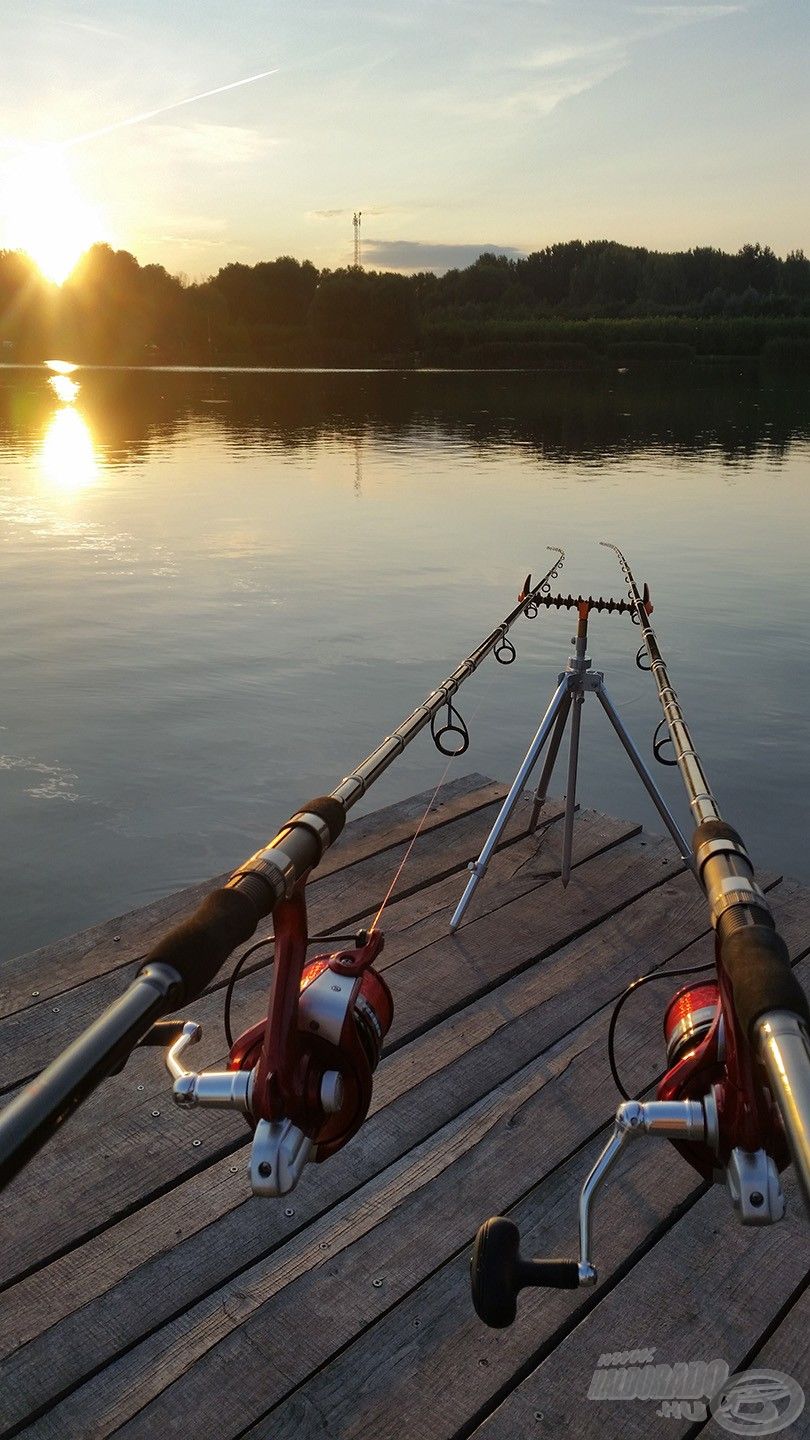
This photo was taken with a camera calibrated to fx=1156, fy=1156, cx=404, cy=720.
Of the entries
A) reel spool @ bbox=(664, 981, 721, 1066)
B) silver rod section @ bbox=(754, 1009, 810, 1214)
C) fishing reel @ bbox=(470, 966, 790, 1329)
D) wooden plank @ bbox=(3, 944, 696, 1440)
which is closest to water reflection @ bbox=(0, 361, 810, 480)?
wooden plank @ bbox=(3, 944, 696, 1440)

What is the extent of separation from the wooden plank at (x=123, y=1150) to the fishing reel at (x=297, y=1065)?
0.94 metres

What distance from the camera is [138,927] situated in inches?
189

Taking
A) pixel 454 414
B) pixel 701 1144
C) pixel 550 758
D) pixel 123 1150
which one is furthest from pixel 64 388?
pixel 701 1144

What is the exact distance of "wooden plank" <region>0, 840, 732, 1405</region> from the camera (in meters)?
2.80

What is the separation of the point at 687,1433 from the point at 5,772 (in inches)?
296

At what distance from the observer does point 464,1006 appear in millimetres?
4230

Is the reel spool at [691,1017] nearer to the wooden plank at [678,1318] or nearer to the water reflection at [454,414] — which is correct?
the wooden plank at [678,1318]

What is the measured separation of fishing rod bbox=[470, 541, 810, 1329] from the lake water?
5.02 metres

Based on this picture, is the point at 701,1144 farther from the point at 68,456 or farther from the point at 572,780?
the point at 68,456

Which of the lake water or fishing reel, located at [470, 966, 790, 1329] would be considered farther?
the lake water

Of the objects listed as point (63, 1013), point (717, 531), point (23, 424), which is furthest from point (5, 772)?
point (23, 424)

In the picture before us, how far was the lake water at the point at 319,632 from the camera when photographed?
818 centimetres

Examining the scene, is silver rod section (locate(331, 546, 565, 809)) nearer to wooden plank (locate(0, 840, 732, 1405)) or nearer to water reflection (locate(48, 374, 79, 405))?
wooden plank (locate(0, 840, 732, 1405))

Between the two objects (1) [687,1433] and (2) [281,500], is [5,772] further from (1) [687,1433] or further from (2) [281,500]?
(2) [281,500]
